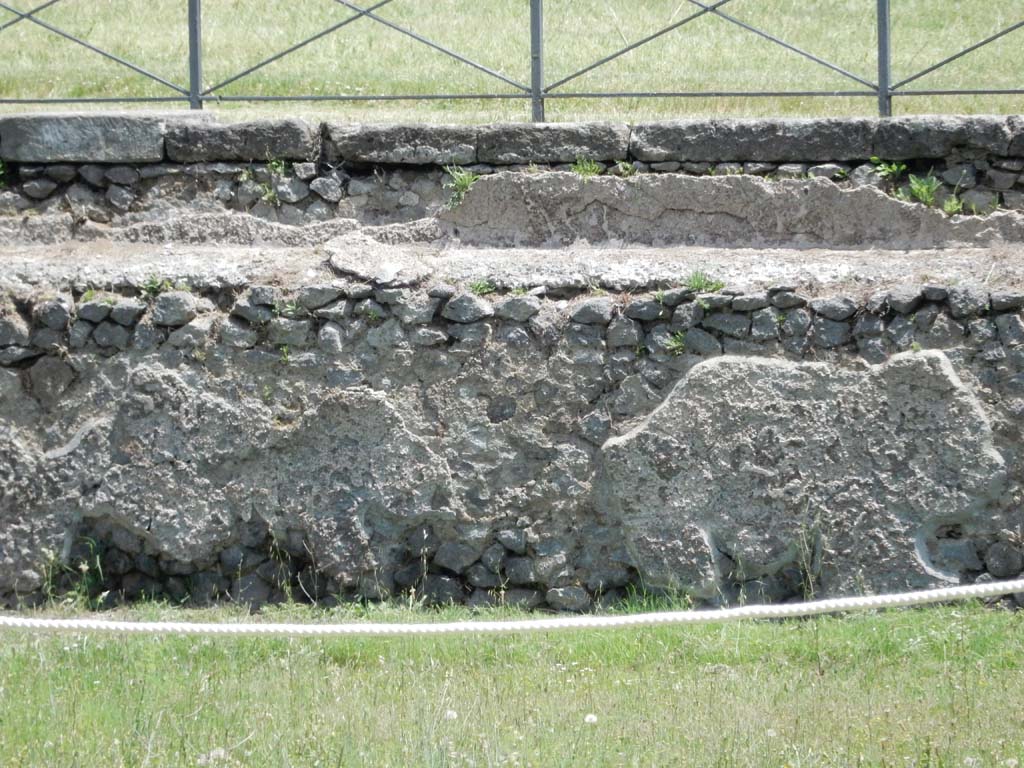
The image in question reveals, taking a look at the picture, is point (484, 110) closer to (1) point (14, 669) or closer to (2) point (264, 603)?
(2) point (264, 603)

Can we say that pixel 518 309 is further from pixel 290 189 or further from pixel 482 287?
pixel 290 189

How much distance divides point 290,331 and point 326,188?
3.26ft

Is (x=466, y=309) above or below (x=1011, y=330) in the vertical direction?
above

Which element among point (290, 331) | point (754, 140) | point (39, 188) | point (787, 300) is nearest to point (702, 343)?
point (787, 300)

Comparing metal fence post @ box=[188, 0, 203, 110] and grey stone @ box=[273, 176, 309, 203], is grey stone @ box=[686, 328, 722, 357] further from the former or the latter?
metal fence post @ box=[188, 0, 203, 110]

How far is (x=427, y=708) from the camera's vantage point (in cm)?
376

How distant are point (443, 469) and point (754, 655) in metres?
1.49

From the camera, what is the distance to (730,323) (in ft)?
16.5

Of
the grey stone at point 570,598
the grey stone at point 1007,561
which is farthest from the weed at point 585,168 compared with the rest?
the grey stone at point 1007,561

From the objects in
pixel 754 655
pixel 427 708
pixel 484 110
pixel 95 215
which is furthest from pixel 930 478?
pixel 95 215

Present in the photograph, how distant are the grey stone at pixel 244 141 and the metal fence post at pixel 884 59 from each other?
2.84m

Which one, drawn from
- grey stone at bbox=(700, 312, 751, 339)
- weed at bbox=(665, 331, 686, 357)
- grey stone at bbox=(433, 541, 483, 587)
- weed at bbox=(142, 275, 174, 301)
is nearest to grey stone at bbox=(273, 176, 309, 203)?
weed at bbox=(142, 275, 174, 301)

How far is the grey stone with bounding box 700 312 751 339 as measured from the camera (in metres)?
5.03

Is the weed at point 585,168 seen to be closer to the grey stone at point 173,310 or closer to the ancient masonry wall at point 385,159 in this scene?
the ancient masonry wall at point 385,159
